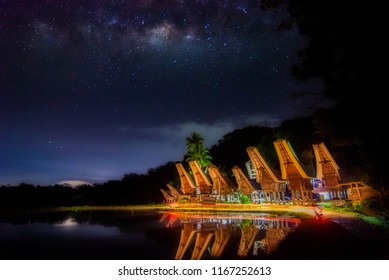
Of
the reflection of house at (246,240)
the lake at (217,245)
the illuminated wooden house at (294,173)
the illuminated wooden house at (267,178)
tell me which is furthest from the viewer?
the illuminated wooden house at (267,178)

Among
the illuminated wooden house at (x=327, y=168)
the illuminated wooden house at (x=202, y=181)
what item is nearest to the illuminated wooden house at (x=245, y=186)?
the illuminated wooden house at (x=202, y=181)

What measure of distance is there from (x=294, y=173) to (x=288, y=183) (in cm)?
81

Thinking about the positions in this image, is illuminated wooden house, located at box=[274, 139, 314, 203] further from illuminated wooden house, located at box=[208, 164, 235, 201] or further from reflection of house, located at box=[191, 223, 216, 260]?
reflection of house, located at box=[191, 223, 216, 260]

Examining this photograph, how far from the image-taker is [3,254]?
8.36 metres

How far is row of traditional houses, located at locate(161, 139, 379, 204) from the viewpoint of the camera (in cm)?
1736


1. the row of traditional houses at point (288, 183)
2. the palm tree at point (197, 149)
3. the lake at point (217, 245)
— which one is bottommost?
the lake at point (217, 245)

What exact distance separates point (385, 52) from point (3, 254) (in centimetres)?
1216

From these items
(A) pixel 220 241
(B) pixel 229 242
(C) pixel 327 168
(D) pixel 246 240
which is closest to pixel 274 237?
(D) pixel 246 240

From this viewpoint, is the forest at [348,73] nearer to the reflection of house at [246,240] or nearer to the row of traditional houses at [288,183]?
the reflection of house at [246,240]


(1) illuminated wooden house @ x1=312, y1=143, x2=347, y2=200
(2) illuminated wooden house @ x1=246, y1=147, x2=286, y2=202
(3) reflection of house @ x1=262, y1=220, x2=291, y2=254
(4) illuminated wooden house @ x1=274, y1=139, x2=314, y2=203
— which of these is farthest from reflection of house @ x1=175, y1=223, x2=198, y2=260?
(1) illuminated wooden house @ x1=312, y1=143, x2=347, y2=200

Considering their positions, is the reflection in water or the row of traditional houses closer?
the reflection in water

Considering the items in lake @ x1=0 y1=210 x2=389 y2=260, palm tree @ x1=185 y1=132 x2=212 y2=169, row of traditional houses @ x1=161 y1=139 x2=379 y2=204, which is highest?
palm tree @ x1=185 y1=132 x2=212 y2=169

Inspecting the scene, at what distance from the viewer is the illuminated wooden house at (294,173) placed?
17500 mm
